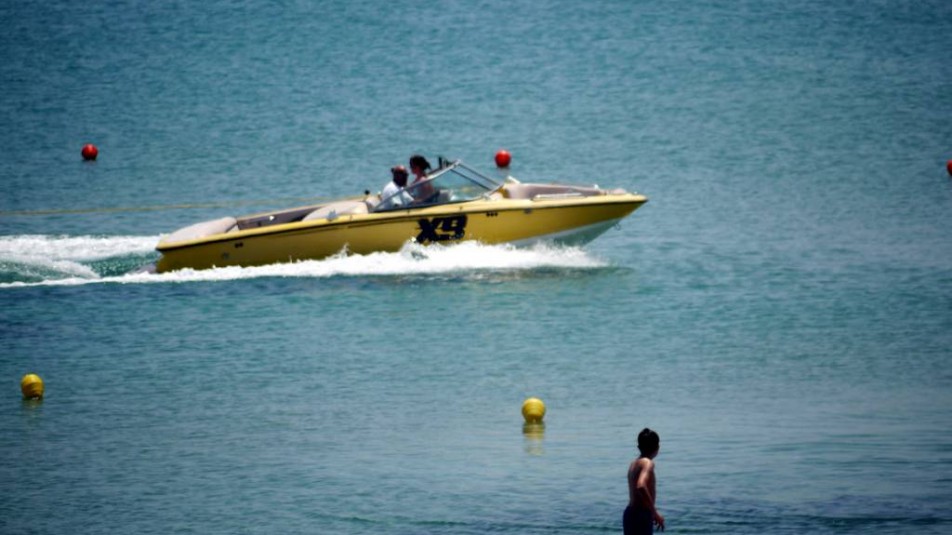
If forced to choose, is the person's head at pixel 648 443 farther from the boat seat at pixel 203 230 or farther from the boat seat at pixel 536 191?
the boat seat at pixel 203 230

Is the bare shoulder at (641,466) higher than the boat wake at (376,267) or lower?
lower

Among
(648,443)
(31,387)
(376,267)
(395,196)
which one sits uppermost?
(395,196)

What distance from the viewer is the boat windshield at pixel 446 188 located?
83.2ft

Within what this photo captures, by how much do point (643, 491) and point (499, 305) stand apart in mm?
11502

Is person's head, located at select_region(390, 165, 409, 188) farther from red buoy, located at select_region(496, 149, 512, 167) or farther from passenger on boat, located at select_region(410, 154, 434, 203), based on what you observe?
red buoy, located at select_region(496, 149, 512, 167)

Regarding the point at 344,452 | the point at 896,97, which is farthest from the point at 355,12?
the point at 344,452

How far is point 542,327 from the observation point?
23.2m

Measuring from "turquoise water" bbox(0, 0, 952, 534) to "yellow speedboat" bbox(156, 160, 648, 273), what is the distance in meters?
0.35

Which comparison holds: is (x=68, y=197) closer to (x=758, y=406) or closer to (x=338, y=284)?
(x=338, y=284)

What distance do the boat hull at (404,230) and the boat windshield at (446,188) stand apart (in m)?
0.18

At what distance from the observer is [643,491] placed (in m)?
13.0

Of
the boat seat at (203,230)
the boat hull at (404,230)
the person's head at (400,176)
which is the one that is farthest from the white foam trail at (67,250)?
the person's head at (400,176)

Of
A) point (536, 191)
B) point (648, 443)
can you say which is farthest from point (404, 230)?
point (648, 443)

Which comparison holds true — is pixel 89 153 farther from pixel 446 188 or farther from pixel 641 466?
pixel 641 466
